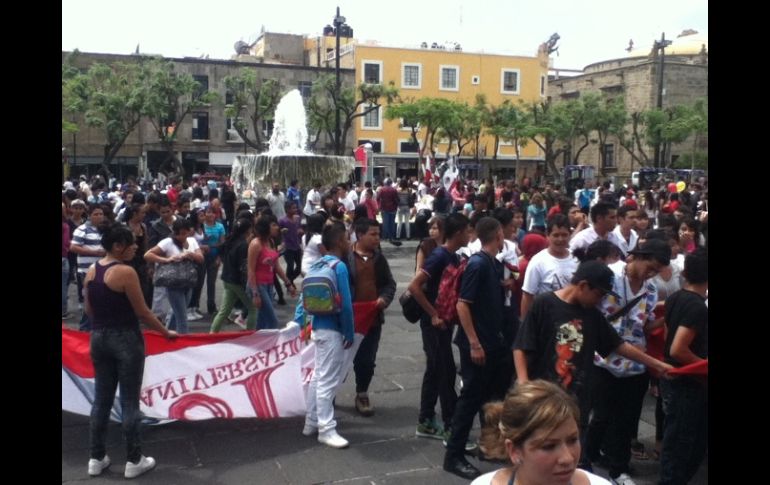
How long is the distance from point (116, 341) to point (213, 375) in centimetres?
113

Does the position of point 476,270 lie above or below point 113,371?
above

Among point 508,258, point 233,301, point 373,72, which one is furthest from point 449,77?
point 508,258

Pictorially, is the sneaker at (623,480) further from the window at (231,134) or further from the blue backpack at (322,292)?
the window at (231,134)

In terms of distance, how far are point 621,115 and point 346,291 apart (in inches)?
1666

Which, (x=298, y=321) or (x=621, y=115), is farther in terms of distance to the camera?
(x=621, y=115)

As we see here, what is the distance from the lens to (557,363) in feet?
14.3

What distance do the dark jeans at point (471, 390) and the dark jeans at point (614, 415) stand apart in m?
0.68


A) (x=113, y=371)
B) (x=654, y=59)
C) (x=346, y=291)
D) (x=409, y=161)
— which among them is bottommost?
(x=113, y=371)

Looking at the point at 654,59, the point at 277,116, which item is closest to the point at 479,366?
the point at 277,116

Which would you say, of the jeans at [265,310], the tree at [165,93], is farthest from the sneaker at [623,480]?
the tree at [165,93]

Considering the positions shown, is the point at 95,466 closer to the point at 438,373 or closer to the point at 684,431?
the point at 438,373

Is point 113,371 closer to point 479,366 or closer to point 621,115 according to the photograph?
point 479,366

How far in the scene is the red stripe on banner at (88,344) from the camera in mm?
5859
